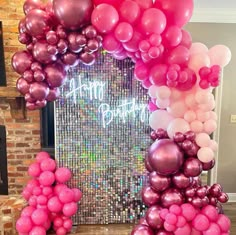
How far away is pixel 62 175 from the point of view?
84.7 inches

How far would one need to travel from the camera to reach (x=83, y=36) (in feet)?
5.75

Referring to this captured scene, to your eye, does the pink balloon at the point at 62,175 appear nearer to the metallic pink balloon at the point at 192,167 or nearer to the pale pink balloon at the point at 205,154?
the metallic pink balloon at the point at 192,167

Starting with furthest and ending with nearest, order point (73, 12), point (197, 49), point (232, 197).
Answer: point (232, 197) < point (197, 49) < point (73, 12)

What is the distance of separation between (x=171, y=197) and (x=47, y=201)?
917mm

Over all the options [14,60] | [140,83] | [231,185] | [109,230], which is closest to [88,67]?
[140,83]

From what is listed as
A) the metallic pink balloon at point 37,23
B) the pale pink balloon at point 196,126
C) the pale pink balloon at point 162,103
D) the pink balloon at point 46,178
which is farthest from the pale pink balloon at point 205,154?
the metallic pink balloon at point 37,23

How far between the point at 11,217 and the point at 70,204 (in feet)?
2.05

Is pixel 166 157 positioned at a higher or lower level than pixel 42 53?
lower

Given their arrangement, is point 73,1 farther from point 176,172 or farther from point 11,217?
point 11,217

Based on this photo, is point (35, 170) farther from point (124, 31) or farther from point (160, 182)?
point (124, 31)

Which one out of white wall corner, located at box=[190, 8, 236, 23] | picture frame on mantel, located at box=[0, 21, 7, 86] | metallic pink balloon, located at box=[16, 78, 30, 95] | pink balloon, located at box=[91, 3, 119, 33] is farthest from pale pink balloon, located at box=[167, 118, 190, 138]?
white wall corner, located at box=[190, 8, 236, 23]

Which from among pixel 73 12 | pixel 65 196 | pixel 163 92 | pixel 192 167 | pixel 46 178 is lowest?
pixel 65 196

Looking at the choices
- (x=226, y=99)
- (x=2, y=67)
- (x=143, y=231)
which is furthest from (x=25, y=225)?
(x=226, y=99)

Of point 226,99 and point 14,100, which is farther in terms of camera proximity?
point 226,99
